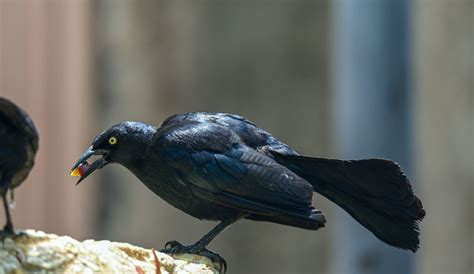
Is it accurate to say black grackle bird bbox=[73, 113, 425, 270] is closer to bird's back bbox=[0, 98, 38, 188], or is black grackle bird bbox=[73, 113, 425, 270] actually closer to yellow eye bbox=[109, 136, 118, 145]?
yellow eye bbox=[109, 136, 118, 145]

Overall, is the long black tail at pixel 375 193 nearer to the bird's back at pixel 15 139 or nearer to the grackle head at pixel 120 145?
the grackle head at pixel 120 145

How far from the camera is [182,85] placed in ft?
34.4

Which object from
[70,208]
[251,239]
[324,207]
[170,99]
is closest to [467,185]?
[324,207]

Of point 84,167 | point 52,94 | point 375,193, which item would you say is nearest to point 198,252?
point 84,167

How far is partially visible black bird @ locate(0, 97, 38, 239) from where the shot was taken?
12.2 ft

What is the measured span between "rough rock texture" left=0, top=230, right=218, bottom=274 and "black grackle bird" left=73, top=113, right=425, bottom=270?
0.48m

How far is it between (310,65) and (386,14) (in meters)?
3.74

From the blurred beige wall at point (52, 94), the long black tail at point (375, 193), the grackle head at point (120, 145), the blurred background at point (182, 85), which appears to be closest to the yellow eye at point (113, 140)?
the grackle head at point (120, 145)

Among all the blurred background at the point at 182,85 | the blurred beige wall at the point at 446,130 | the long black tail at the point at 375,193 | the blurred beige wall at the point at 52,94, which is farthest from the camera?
the blurred beige wall at the point at 52,94

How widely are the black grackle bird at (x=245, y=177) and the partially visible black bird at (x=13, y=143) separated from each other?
0.77 meters

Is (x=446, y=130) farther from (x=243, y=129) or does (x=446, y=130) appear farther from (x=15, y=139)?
(x=15, y=139)

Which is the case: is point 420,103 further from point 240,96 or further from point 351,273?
point 351,273

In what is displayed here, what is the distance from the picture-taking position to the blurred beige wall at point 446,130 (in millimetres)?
9016

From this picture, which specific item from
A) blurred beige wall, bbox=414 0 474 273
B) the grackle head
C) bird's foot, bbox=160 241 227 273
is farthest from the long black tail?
blurred beige wall, bbox=414 0 474 273
